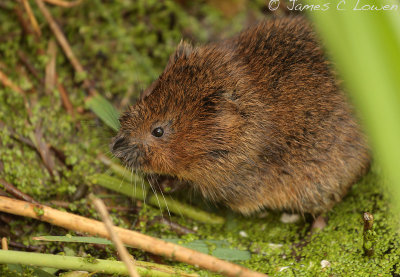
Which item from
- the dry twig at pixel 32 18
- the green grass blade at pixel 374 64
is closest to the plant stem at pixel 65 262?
the green grass blade at pixel 374 64

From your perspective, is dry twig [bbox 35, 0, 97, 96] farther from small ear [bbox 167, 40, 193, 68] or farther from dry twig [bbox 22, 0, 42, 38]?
small ear [bbox 167, 40, 193, 68]

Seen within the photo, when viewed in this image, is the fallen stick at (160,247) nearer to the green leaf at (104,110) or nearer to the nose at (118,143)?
the nose at (118,143)

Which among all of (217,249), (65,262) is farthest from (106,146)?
(65,262)

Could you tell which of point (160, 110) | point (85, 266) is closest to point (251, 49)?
point (160, 110)

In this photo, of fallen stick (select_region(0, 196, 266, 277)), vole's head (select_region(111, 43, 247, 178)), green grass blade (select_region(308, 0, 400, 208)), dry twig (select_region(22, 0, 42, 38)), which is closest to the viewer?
green grass blade (select_region(308, 0, 400, 208))

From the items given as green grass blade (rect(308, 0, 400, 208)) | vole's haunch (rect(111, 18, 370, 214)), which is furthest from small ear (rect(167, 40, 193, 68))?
green grass blade (rect(308, 0, 400, 208))

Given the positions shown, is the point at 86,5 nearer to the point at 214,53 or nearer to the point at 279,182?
the point at 214,53
